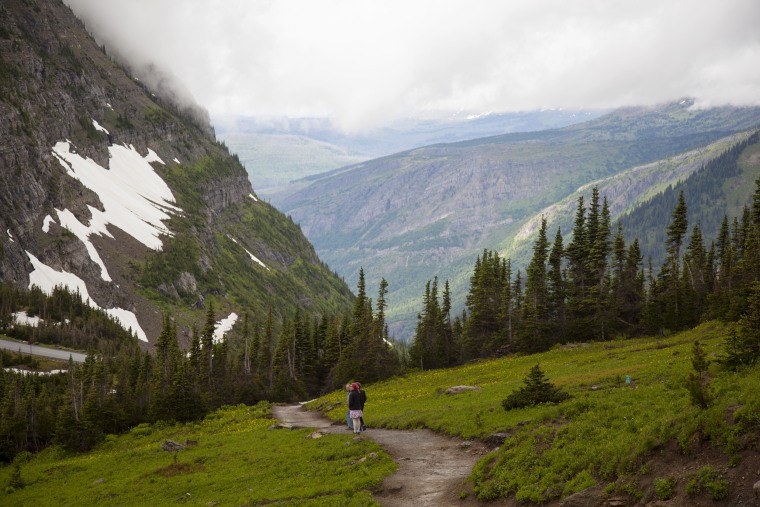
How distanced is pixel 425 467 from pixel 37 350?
153 meters

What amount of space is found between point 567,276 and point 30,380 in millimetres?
94209

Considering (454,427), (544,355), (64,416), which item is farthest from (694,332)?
(64,416)

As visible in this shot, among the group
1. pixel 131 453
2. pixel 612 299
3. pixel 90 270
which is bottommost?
pixel 131 453

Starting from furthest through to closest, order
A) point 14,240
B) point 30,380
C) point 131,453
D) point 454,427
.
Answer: point 14,240
point 30,380
point 131,453
point 454,427

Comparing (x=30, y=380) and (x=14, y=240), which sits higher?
(x=14, y=240)

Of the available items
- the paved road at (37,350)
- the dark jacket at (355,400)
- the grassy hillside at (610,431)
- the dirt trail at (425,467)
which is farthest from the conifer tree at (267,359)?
the paved road at (37,350)

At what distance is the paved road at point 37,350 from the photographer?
149 m

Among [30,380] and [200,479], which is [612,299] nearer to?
[200,479]

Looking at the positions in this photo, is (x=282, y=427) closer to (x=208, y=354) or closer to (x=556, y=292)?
(x=556, y=292)

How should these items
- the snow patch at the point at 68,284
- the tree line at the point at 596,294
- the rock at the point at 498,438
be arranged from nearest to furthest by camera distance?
the rock at the point at 498,438, the tree line at the point at 596,294, the snow patch at the point at 68,284

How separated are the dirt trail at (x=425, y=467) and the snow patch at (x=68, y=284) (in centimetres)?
16542

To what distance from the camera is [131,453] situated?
167 feet

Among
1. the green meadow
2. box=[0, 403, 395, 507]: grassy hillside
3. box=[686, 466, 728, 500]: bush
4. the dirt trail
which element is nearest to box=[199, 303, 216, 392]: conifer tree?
the green meadow

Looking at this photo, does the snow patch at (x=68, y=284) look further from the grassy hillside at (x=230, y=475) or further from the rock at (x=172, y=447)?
the rock at (x=172, y=447)
